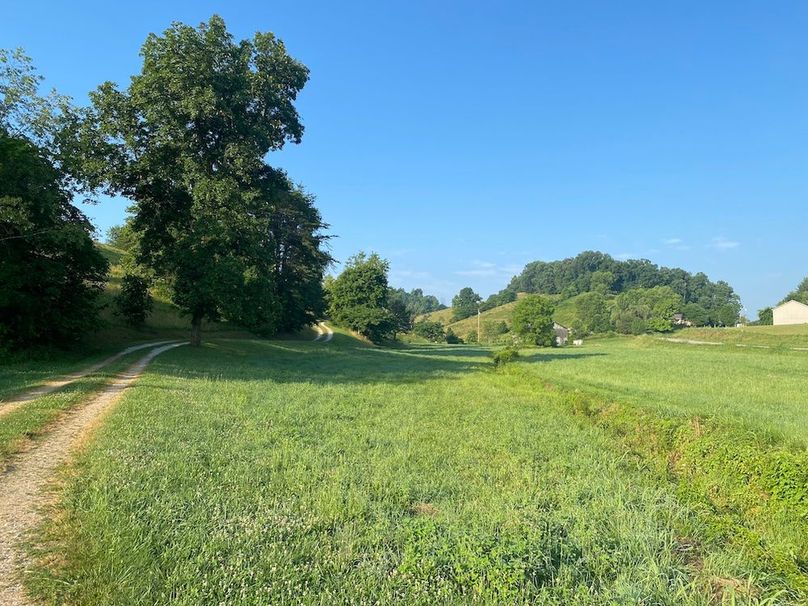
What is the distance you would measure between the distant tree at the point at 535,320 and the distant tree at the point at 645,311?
58514mm

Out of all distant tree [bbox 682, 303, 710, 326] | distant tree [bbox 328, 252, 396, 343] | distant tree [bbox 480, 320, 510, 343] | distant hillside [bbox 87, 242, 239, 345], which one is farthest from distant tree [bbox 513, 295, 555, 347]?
distant tree [bbox 682, 303, 710, 326]

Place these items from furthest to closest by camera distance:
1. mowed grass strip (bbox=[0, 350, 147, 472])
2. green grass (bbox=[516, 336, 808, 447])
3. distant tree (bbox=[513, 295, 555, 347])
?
distant tree (bbox=[513, 295, 555, 347]), green grass (bbox=[516, 336, 808, 447]), mowed grass strip (bbox=[0, 350, 147, 472])

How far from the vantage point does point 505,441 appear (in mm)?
11539

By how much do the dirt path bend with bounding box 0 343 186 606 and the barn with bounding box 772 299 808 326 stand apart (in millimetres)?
121722

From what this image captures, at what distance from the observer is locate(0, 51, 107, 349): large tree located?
2069 cm

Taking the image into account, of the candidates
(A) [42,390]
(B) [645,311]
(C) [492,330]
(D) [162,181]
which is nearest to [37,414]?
(A) [42,390]

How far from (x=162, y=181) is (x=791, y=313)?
125 metres

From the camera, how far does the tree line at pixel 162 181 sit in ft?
72.0

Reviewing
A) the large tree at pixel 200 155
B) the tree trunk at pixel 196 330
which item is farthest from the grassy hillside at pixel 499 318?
the large tree at pixel 200 155

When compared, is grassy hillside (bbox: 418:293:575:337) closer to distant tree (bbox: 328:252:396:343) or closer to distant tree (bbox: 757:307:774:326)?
distant tree (bbox: 757:307:774:326)

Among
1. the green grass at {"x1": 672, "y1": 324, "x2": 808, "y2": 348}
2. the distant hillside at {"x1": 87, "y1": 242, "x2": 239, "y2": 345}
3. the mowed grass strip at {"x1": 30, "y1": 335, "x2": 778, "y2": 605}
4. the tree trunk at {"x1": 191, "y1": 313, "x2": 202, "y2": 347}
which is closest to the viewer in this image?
the mowed grass strip at {"x1": 30, "y1": 335, "x2": 778, "y2": 605}

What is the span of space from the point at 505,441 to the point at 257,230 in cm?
2159

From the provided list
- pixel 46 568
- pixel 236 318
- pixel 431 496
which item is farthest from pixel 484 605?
pixel 236 318

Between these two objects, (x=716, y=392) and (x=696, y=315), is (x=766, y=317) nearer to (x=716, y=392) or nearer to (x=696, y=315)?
(x=696, y=315)
